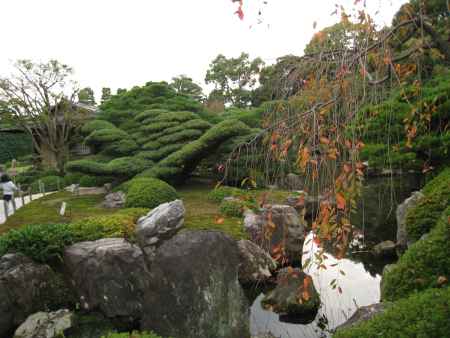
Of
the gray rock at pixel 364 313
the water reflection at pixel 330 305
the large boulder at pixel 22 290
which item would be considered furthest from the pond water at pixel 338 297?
the large boulder at pixel 22 290

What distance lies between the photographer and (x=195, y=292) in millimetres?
4543

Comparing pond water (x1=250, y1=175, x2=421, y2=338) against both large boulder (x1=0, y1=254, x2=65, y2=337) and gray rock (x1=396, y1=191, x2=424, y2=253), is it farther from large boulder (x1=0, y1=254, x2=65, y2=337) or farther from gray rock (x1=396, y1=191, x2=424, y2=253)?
large boulder (x1=0, y1=254, x2=65, y2=337)

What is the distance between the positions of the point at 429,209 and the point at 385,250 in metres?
2.92

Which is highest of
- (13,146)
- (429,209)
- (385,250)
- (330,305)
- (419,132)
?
(13,146)

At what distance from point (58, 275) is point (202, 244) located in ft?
7.35

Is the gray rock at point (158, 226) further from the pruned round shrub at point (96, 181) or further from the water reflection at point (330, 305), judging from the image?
the pruned round shrub at point (96, 181)

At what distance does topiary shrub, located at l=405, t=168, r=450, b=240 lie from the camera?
4.27 meters

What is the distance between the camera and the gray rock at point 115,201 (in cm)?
925

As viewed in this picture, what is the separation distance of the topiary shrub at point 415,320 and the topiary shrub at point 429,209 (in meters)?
2.03

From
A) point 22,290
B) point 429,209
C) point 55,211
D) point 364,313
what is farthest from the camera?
point 55,211

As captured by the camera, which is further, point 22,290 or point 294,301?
point 294,301

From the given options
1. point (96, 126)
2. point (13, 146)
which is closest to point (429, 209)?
point (96, 126)

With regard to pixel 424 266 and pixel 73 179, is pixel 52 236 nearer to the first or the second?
pixel 424 266

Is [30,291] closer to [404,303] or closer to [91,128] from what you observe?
[404,303]
